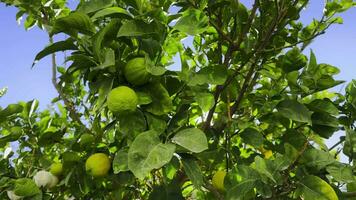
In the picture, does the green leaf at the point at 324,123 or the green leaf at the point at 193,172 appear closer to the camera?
the green leaf at the point at 193,172

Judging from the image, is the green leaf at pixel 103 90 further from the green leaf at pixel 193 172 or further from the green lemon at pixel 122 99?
the green leaf at pixel 193 172

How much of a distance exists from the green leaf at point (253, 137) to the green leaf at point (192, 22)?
0.51 metres

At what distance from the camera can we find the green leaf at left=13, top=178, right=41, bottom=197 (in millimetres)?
1717

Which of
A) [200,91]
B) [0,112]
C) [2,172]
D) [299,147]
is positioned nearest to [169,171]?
[200,91]

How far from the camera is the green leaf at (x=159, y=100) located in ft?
4.17

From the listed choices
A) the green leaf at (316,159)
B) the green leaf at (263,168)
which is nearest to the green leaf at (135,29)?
the green leaf at (263,168)

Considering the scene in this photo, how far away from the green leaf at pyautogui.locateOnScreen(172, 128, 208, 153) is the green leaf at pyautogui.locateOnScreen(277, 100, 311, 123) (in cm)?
42

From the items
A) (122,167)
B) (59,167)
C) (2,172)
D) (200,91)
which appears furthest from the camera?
(2,172)

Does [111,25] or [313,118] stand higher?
[111,25]

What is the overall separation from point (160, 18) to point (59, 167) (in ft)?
2.98

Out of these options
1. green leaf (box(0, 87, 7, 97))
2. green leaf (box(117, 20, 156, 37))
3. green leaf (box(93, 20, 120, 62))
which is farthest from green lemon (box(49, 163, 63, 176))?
green leaf (box(0, 87, 7, 97))

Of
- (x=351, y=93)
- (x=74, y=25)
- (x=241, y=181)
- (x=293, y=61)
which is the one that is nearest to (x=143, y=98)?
(x=74, y=25)

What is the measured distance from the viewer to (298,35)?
2.11 meters

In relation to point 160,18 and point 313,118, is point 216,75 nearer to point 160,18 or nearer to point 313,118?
point 160,18
